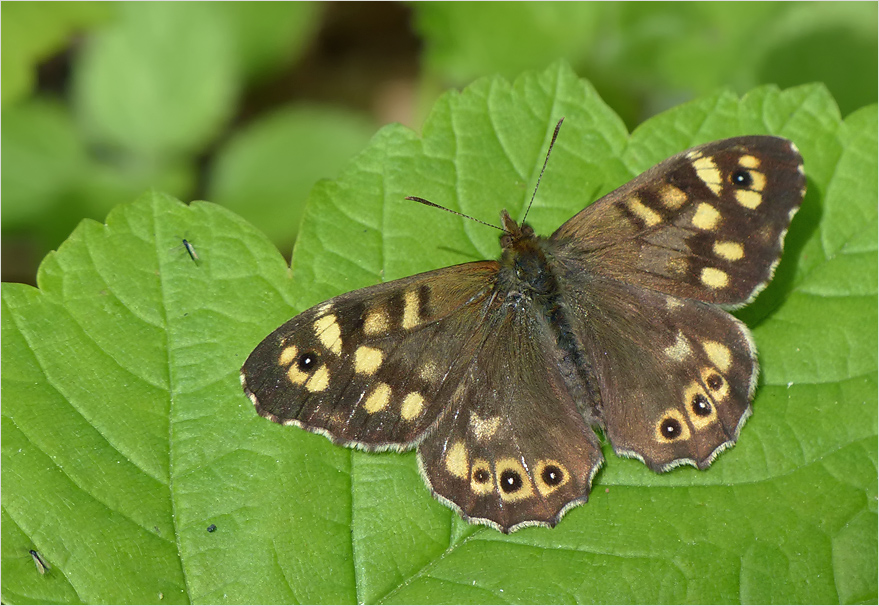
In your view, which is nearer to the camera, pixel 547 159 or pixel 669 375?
pixel 669 375

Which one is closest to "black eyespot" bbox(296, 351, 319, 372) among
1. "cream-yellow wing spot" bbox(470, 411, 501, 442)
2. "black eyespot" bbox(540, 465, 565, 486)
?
"cream-yellow wing spot" bbox(470, 411, 501, 442)

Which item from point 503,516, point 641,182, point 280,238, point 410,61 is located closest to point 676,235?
point 641,182

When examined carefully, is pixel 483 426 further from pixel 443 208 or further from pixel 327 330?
pixel 443 208

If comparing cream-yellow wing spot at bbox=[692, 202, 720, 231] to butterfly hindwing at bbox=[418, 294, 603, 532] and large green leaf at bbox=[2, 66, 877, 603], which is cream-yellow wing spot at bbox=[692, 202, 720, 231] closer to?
large green leaf at bbox=[2, 66, 877, 603]

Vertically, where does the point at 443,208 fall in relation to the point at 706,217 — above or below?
above

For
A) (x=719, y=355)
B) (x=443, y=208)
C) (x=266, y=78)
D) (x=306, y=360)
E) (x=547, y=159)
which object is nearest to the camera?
(x=306, y=360)

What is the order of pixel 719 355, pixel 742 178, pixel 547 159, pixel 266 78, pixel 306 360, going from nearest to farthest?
pixel 306 360 → pixel 719 355 → pixel 742 178 → pixel 547 159 → pixel 266 78

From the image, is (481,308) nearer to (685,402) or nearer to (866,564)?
(685,402)

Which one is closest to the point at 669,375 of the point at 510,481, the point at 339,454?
the point at 510,481
